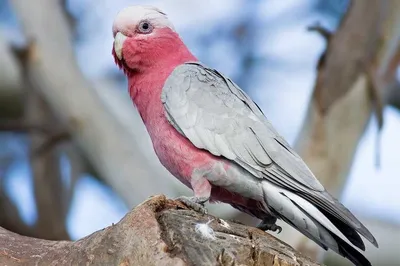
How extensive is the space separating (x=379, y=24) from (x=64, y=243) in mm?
3353

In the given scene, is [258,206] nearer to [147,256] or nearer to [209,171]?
[209,171]

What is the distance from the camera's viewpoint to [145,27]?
382 cm

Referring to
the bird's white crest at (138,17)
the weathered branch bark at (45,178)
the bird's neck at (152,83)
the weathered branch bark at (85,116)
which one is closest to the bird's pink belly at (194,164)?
the bird's neck at (152,83)

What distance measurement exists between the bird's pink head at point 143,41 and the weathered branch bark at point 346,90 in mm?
1791

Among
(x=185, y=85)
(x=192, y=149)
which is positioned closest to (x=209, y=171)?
(x=192, y=149)

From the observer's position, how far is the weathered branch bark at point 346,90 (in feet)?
17.5

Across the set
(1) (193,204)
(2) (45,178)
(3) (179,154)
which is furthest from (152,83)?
(2) (45,178)

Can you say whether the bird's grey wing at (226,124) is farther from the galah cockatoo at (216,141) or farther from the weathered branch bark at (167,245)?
the weathered branch bark at (167,245)

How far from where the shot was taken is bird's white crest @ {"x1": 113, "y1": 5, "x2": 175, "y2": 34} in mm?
3760

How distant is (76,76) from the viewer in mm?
5867

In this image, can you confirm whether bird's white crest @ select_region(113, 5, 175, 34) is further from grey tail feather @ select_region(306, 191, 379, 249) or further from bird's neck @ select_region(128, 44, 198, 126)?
grey tail feather @ select_region(306, 191, 379, 249)

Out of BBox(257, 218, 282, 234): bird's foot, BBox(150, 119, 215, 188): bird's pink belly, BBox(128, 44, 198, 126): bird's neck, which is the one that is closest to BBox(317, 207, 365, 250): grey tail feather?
BBox(257, 218, 282, 234): bird's foot

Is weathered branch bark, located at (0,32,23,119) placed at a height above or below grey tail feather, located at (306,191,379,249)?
above

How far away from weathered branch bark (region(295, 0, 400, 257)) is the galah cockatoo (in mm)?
1751
